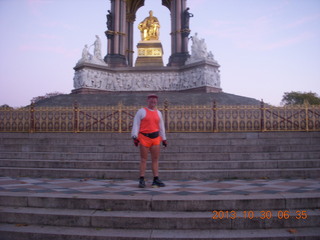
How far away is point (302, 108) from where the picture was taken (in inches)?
484

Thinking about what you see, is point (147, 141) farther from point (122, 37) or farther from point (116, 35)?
point (122, 37)

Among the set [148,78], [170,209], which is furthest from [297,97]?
[170,209]

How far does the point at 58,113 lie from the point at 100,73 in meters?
13.4

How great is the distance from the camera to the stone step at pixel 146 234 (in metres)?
4.18

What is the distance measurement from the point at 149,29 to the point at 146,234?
2792 cm

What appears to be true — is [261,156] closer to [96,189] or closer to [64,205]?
[96,189]

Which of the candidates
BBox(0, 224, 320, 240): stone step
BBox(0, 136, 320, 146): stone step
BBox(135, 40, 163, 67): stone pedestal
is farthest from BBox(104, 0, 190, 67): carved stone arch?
BBox(0, 224, 320, 240): stone step

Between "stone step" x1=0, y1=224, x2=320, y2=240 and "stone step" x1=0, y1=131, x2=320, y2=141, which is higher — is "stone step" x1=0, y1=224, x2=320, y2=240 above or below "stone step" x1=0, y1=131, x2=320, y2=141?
below

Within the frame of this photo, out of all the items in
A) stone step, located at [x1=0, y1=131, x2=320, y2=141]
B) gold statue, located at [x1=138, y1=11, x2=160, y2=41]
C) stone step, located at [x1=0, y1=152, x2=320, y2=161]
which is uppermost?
gold statue, located at [x1=138, y1=11, x2=160, y2=41]

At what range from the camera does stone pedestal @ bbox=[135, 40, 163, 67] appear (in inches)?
1105

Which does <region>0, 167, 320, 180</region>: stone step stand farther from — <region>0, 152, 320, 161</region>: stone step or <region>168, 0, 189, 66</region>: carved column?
<region>168, 0, 189, 66</region>: carved column

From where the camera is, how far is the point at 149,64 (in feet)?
91.3

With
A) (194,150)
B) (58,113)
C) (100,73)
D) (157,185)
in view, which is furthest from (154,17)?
(157,185)

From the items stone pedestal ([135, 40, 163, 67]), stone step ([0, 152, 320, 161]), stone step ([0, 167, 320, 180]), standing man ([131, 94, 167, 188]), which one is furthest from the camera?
stone pedestal ([135, 40, 163, 67])
